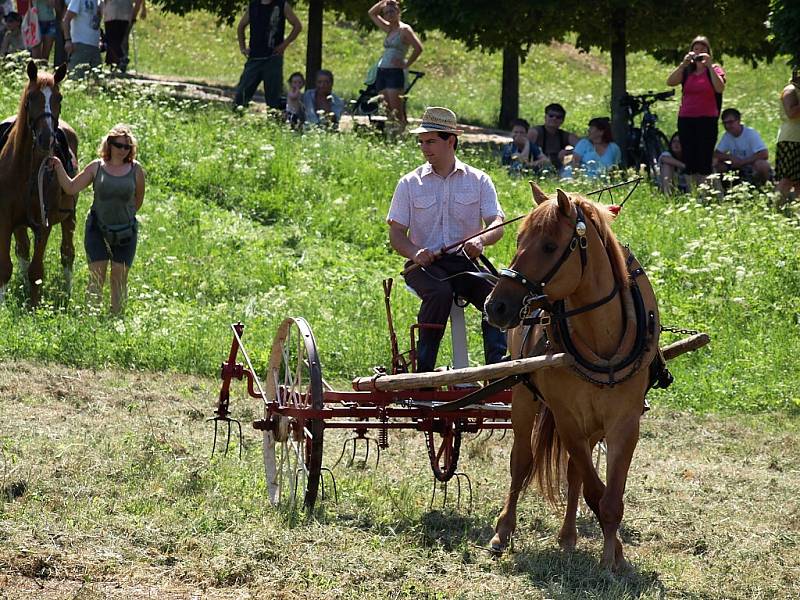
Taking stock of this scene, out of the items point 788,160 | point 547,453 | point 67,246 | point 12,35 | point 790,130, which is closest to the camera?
point 547,453

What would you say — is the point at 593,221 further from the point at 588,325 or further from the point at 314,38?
the point at 314,38

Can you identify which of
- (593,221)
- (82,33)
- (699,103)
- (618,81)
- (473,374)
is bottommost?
(473,374)

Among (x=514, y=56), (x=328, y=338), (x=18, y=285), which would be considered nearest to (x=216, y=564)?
(x=328, y=338)

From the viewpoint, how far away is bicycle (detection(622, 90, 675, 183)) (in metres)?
17.6

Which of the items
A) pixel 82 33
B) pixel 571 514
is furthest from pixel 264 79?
pixel 571 514

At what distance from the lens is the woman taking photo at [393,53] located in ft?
56.0

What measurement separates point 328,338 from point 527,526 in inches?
166

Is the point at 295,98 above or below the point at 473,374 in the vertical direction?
above

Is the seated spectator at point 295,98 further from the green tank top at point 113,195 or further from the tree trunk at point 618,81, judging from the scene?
the green tank top at point 113,195

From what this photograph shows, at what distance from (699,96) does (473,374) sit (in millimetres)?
10191

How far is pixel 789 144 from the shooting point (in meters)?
14.8

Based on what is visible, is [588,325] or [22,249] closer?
[588,325]

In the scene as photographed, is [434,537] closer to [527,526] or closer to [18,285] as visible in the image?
[527,526]

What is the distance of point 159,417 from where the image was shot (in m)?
9.18
